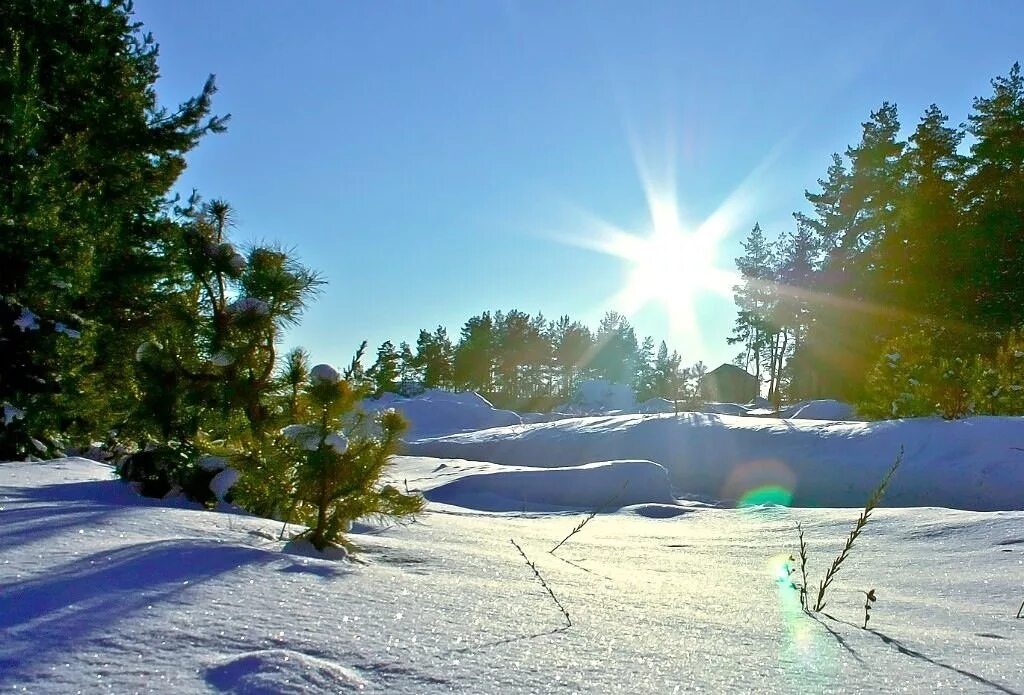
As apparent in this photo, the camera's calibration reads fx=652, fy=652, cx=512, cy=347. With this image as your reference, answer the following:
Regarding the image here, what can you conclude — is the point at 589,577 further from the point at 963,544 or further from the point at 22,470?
the point at 22,470

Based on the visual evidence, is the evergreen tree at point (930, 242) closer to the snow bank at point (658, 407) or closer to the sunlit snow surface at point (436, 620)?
the snow bank at point (658, 407)

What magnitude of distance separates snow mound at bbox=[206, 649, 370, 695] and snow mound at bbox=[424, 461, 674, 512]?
5658 mm

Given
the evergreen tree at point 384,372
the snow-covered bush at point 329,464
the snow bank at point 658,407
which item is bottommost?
the snow-covered bush at point 329,464

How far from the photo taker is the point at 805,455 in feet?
26.4

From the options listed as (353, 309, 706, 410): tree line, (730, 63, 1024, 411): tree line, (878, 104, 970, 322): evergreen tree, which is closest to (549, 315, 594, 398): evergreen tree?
(353, 309, 706, 410): tree line

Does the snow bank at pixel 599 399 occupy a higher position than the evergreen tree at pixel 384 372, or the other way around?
the snow bank at pixel 599 399

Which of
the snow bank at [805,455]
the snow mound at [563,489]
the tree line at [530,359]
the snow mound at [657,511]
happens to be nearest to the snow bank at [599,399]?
the tree line at [530,359]

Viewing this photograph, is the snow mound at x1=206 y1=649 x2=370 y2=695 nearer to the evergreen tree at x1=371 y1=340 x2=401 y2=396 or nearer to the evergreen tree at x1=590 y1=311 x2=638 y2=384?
the evergreen tree at x1=371 y1=340 x2=401 y2=396

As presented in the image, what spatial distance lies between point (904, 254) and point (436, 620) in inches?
1071

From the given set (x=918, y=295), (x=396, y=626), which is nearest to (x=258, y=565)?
(x=396, y=626)

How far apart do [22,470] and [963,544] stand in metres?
5.81

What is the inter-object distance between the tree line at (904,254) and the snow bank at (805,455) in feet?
19.5

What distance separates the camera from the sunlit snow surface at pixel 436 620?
989 millimetres

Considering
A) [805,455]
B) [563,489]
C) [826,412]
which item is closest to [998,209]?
[826,412]
